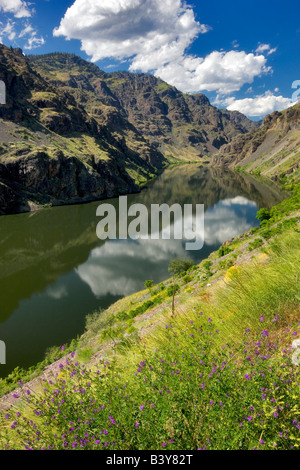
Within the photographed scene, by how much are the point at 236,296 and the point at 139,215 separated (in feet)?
220

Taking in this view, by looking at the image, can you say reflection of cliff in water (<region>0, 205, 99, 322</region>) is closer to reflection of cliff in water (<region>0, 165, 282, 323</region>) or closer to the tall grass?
reflection of cliff in water (<region>0, 165, 282, 323</region>)

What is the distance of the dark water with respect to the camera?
2245cm

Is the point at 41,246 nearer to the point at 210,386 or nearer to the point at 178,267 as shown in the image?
the point at 178,267

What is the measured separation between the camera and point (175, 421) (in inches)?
110

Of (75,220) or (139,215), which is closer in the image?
(75,220)

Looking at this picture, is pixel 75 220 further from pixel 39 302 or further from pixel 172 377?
pixel 172 377

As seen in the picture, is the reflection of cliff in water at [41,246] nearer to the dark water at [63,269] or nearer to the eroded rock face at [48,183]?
the dark water at [63,269]

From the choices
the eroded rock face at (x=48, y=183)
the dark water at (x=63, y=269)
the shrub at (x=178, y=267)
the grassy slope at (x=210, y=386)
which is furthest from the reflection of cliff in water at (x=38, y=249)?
the grassy slope at (x=210, y=386)

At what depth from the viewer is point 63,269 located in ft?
125

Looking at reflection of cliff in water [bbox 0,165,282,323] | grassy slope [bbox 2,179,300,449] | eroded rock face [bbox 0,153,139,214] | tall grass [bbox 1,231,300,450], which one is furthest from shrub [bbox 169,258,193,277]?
eroded rock face [bbox 0,153,139,214]

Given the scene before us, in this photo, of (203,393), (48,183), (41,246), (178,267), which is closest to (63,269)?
(41,246)
